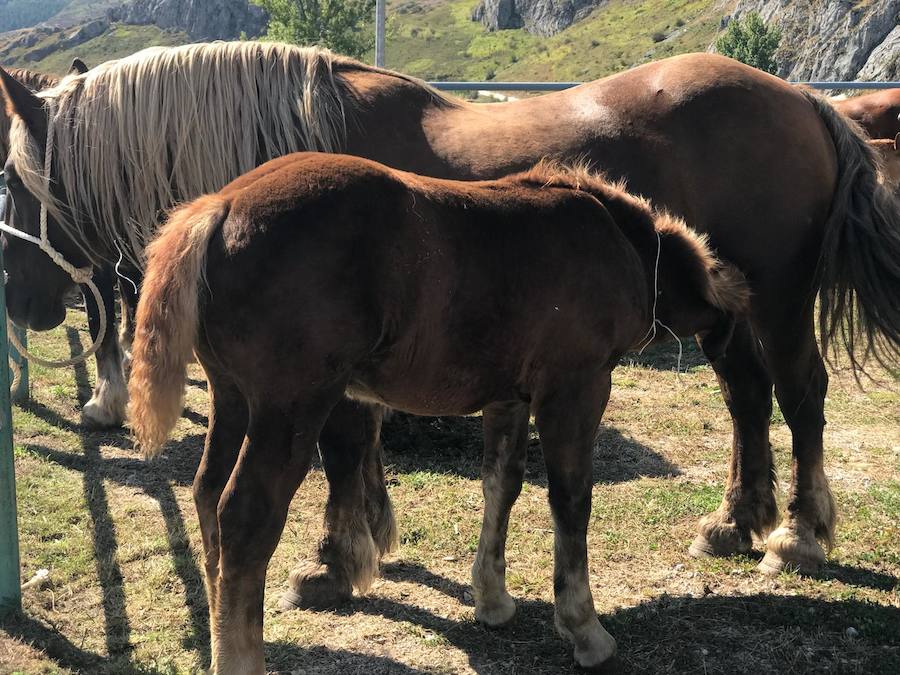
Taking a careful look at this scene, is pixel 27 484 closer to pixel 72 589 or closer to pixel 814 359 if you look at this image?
pixel 72 589

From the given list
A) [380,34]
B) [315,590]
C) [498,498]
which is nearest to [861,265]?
[498,498]

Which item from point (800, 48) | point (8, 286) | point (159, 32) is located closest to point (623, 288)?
point (8, 286)

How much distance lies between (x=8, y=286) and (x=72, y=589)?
1.87 meters

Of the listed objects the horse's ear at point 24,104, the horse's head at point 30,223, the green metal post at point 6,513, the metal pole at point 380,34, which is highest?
the metal pole at point 380,34

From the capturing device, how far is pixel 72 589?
355cm

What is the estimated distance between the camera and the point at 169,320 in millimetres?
2377

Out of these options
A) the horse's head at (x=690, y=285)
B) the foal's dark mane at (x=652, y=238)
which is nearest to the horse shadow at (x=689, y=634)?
the horse's head at (x=690, y=285)

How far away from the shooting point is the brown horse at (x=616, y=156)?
12.5 ft

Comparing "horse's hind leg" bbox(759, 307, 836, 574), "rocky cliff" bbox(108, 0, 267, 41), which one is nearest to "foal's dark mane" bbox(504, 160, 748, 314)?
"horse's hind leg" bbox(759, 307, 836, 574)

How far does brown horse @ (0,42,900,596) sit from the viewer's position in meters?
3.81

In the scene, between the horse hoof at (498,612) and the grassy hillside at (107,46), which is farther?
the grassy hillside at (107,46)

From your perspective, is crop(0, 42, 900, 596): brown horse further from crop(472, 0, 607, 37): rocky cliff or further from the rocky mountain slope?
crop(472, 0, 607, 37): rocky cliff

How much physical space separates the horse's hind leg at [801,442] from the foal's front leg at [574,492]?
140 cm

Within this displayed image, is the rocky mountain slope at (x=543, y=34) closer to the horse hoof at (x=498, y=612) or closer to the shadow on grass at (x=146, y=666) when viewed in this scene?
the horse hoof at (x=498, y=612)
